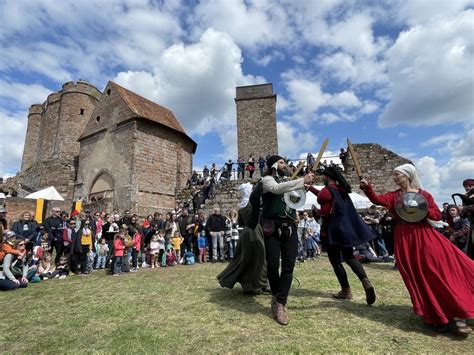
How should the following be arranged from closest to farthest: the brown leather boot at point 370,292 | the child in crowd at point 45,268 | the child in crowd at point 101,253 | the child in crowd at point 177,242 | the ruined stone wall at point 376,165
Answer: the brown leather boot at point 370,292
the child in crowd at point 45,268
the child in crowd at point 101,253
the child in crowd at point 177,242
the ruined stone wall at point 376,165

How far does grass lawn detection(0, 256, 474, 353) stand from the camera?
2676 mm

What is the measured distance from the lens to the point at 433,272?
2910 millimetres

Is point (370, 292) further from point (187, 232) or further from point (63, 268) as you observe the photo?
point (63, 268)

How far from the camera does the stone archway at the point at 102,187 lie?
59.8 feet

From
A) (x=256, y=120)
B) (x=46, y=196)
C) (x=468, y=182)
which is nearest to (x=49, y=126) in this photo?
(x=46, y=196)

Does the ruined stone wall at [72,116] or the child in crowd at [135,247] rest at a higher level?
the ruined stone wall at [72,116]

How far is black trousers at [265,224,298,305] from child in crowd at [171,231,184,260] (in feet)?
22.7

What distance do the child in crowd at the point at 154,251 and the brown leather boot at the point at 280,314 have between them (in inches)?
261

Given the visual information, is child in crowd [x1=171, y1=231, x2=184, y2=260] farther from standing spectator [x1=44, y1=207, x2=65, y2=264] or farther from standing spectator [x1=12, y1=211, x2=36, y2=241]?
standing spectator [x1=12, y1=211, x2=36, y2=241]

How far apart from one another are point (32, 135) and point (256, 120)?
31.5 m

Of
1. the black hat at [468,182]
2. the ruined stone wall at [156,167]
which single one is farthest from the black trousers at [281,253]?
the ruined stone wall at [156,167]

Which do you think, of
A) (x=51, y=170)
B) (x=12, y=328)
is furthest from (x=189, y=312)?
(x=51, y=170)

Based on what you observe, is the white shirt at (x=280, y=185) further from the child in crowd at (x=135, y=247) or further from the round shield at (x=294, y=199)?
the child in crowd at (x=135, y=247)

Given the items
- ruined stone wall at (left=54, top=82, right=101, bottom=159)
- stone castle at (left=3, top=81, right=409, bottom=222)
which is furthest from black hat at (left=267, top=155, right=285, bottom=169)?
ruined stone wall at (left=54, top=82, right=101, bottom=159)
